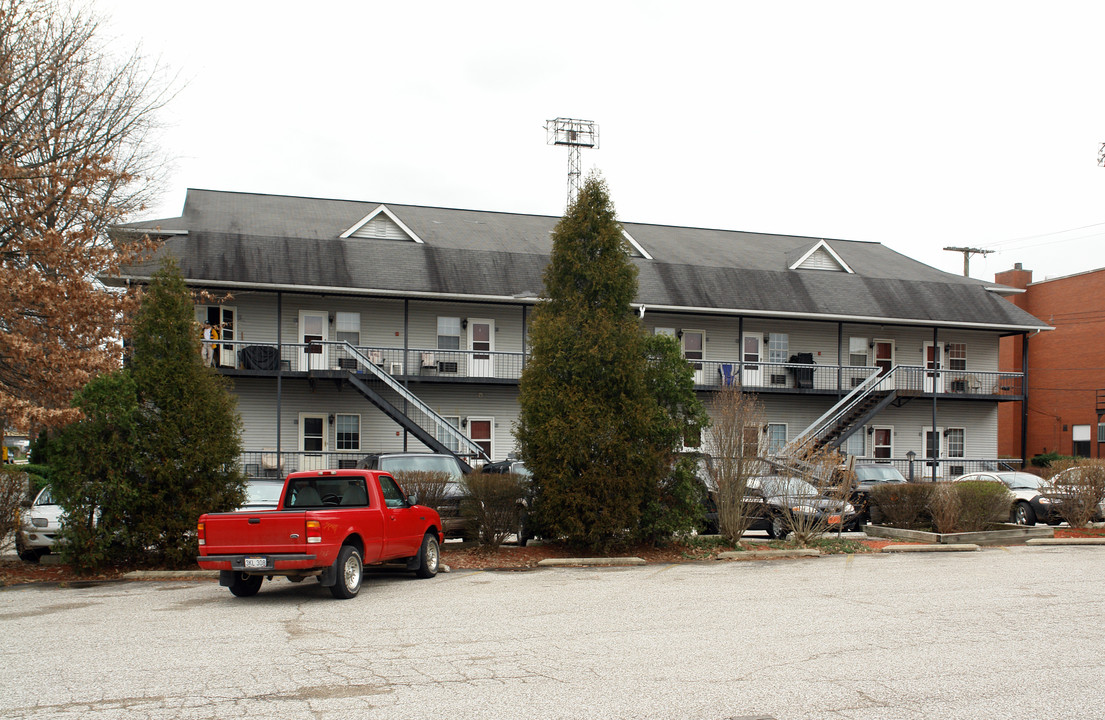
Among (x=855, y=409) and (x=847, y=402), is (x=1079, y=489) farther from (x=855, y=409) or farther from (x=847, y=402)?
(x=847, y=402)

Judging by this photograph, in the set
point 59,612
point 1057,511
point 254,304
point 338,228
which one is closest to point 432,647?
point 59,612

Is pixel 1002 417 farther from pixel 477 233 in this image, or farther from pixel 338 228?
pixel 338 228

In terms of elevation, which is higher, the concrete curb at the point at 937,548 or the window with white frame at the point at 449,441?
the window with white frame at the point at 449,441

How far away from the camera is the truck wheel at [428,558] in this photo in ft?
43.2

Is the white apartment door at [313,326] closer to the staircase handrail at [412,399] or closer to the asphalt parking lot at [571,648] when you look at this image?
the staircase handrail at [412,399]

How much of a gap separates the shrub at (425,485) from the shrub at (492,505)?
1.47 feet

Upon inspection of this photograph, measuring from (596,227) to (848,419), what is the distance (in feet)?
56.4

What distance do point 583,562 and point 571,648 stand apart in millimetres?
6556

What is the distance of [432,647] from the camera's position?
8336 millimetres

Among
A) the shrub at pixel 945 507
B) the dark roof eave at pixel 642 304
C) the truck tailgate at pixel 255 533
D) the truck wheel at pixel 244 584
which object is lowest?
the truck wheel at pixel 244 584

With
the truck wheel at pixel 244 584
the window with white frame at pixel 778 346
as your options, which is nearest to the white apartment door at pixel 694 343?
A: the window with white frame at pixel 778 346

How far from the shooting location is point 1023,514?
72.3 feet

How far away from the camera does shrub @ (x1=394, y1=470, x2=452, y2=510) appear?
1564cm

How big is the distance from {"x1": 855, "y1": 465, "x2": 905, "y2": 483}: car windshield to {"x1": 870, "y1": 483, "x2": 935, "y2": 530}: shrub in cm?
410
